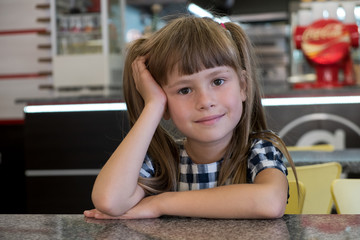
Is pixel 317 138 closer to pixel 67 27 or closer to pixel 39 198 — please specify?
pixel 39 198

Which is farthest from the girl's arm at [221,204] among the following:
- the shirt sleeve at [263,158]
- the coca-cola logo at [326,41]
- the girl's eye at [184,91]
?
the coca-cola logo at [326,41]

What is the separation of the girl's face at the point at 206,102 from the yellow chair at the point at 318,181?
420 millimetres

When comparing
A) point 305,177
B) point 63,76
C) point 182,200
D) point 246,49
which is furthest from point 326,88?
point 63,76

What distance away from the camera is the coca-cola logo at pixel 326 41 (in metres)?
3.22

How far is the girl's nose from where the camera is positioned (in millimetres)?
956

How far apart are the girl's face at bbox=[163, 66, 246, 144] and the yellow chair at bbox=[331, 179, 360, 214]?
299 mm

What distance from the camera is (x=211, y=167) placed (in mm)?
1077

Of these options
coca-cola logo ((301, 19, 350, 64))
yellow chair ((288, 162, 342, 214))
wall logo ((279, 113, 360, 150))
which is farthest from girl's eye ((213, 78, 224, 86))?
coca-cola logo ((301, 19, 350, 64))

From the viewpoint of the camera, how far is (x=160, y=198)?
85 cm

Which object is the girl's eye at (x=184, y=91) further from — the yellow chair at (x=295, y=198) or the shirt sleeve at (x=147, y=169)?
the yellow chair at (x=295, y=198)

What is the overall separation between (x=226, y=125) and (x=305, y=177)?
0.47 m

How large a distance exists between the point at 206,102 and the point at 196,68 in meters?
0.07

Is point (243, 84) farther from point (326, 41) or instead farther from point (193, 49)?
point (326, 41)

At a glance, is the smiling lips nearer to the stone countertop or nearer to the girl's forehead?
the girl's forehead
